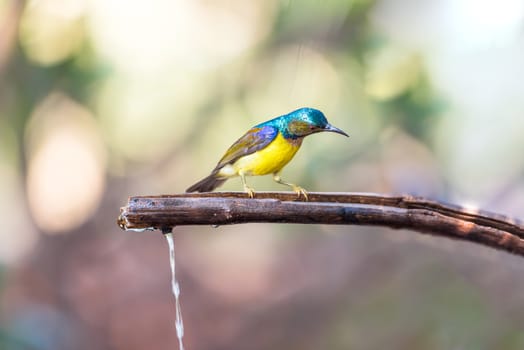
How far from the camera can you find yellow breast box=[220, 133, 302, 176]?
7.04 ft

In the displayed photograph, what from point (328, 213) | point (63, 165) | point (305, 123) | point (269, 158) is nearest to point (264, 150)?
point (269, 158)

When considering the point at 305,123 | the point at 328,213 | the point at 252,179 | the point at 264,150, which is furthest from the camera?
the point at 252,179

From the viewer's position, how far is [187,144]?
5535 millimetres

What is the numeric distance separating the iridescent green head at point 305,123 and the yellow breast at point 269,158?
0.04 meters

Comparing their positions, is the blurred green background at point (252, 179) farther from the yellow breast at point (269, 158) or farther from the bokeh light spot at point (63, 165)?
the yellow breast at point (269, 158)

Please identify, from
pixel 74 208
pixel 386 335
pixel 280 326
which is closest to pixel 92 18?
pixel 74 208

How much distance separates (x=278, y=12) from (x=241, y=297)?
256 cm

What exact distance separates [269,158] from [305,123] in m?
0.19

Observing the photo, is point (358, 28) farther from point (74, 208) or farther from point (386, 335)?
point (74, 208)

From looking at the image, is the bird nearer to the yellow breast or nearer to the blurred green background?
the yellow breast

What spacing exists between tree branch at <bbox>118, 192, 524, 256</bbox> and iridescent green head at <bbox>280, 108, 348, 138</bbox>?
217mm

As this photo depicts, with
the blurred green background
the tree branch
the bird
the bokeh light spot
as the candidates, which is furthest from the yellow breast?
the bokeh light spot

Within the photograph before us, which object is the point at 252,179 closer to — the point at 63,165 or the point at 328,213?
the point at 63,165

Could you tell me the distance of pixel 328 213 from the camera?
1.93 metres
